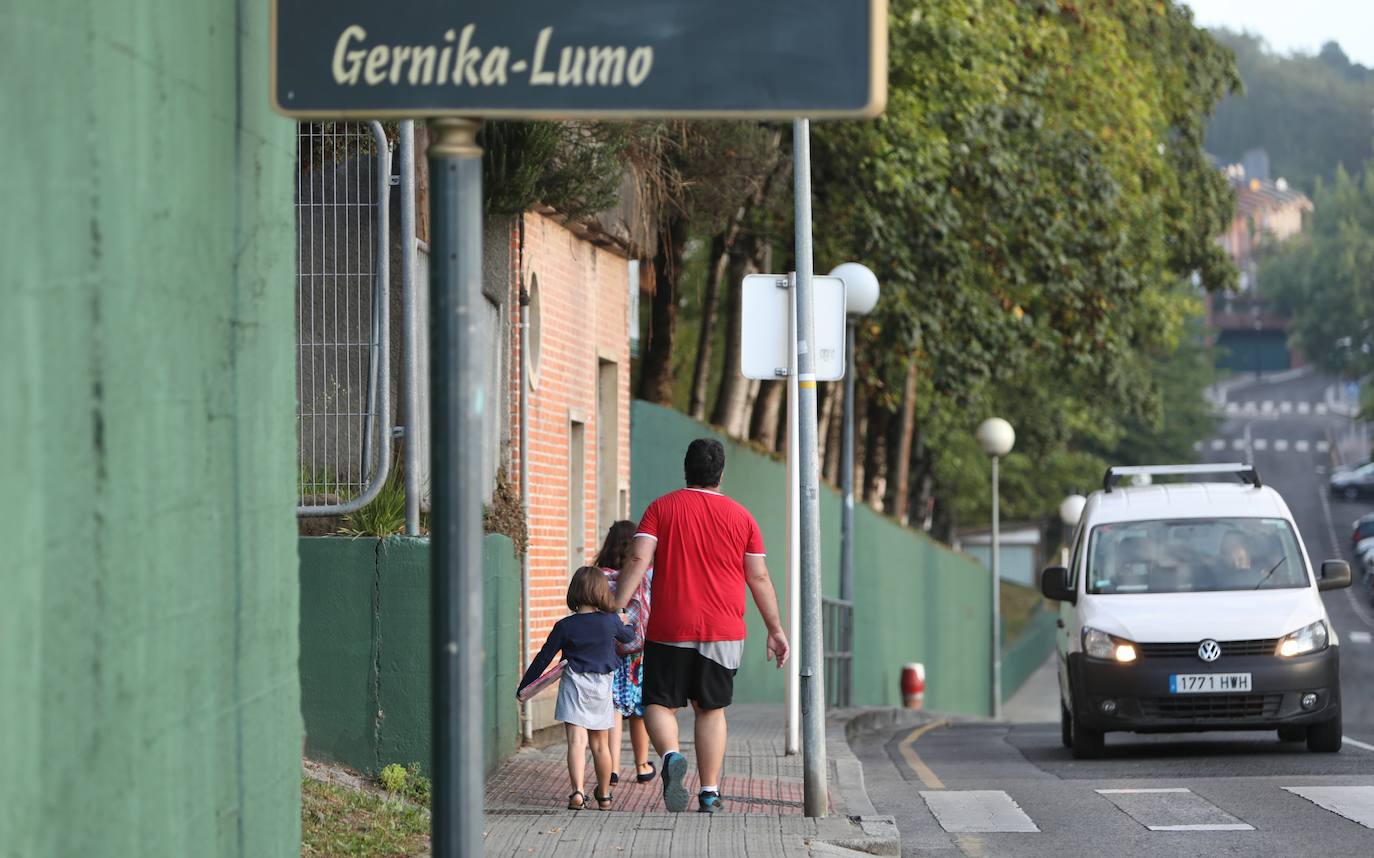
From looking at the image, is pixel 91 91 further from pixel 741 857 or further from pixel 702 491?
pixel 702 491

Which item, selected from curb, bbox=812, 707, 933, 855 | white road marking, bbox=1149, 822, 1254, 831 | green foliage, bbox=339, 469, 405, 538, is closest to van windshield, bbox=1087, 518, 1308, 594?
curb, bbox=812, 707, 933, 855

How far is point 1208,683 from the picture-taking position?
528 inches

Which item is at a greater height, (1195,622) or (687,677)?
(687,677)

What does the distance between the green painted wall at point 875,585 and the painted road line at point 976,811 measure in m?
5.96

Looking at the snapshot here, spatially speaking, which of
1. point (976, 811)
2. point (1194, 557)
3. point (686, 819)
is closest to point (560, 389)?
point (1194, 557)

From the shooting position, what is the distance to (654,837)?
859 cm

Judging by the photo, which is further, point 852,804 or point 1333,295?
point 1333,295

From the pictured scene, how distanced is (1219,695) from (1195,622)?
0.49 meters

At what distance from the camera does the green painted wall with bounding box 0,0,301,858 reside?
12.9ft

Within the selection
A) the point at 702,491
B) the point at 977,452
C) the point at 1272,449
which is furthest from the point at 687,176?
the point at 1272,449

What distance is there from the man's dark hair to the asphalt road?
189 centimetres

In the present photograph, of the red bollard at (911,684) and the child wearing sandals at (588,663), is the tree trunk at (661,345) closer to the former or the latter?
the red bollard at (911,684)

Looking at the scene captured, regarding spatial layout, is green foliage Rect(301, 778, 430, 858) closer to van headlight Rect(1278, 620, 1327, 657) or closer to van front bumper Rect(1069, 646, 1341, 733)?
van front bumper Rect(1069, 646, 1341, 733)

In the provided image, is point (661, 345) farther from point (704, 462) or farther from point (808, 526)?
point (704, 462)
